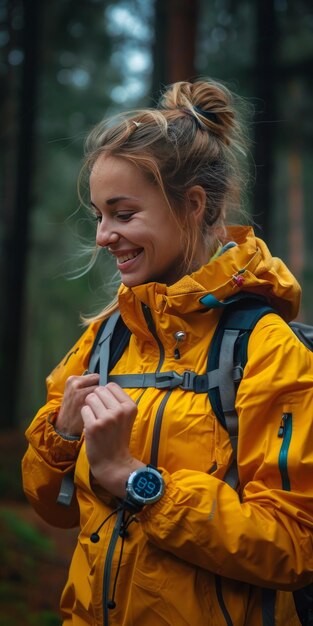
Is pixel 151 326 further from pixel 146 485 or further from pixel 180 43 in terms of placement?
pixel 180 43

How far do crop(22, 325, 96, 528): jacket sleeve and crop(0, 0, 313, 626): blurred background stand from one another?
533 mm

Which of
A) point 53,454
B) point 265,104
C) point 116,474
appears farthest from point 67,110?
point 116,474

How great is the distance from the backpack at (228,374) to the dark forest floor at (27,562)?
4262mm

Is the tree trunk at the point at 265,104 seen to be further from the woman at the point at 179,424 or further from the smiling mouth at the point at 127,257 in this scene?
the smiling mouth at the point at 127,257

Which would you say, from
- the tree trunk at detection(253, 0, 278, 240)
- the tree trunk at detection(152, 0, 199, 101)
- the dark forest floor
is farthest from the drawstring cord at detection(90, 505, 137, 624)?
the tree trunk at detection(253, 0, 278, 240)

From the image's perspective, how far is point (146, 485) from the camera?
245 cm

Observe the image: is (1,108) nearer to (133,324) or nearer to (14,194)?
(14,194)

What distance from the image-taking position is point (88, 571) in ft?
8.95

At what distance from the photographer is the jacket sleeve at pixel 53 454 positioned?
3043 millimetres

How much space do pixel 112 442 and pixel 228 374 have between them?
504 mm

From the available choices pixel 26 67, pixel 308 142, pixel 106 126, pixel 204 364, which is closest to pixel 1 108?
pixel 26 67

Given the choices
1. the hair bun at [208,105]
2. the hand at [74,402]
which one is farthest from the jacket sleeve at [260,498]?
the hair bun at [208,105]

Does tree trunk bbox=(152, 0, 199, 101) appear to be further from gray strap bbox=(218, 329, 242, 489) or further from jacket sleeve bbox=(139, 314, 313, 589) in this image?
jacket sleeve bbox=(139, 314, 313, 589)

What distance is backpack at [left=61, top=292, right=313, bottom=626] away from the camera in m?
2.58
